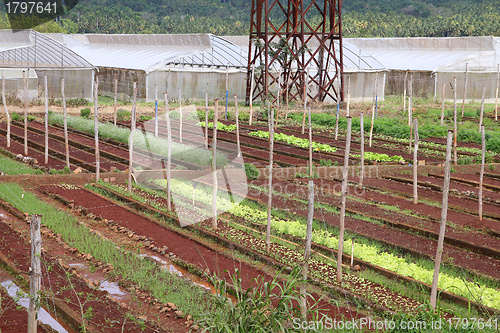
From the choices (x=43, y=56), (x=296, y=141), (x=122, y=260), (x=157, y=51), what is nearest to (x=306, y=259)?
(x=122, y=260)

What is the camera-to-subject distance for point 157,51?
3397cm

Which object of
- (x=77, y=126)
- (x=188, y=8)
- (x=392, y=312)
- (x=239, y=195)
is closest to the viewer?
(x=392, y=312)

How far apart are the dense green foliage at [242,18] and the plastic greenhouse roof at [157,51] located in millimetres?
11082

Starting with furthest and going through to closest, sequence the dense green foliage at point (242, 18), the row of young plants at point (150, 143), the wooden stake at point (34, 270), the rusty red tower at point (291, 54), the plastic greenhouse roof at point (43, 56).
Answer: the dense green foliage at point (242, 18), the plastic greenhouse roof at point (43, 56), the rusty red tower at point (291, 54), the row of young plants at point (150, 143), the wooden stake at point (34, 270)

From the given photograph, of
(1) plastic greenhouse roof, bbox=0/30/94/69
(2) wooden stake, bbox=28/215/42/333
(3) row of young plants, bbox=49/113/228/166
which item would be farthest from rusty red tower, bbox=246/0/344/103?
(2) wooden stake, bbox=28/215/42/333

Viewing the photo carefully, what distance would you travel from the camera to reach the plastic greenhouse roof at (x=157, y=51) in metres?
29.1

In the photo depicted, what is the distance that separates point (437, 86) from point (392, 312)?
25916mm

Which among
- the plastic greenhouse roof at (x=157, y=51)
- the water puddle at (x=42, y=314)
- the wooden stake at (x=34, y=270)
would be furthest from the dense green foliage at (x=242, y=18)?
the wooden stake at (x=34, y=270)

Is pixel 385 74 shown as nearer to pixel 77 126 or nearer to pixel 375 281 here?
pixel 77 126

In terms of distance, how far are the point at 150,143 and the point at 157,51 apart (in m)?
17.6

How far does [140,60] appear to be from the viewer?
102ft

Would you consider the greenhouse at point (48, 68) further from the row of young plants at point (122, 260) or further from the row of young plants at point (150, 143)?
the row of young plants at point (122, 260)

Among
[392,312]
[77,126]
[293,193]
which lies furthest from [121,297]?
[77,126]

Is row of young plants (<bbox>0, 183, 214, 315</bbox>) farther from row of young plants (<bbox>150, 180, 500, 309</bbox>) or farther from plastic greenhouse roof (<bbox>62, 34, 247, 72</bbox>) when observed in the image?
plastic greenhouse roof (<bbox>62, 34, 247, 72</bbox>)
